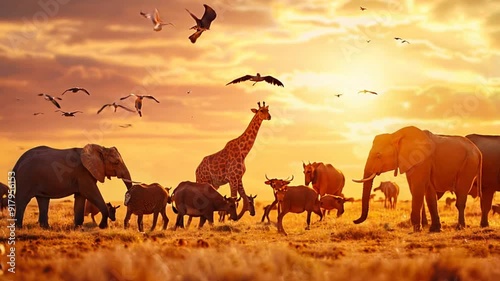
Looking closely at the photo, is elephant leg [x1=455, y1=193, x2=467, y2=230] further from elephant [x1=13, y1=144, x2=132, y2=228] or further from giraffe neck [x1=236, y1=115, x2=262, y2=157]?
giraffe neck [x1=236, y1=115, x2=262, y2=157]

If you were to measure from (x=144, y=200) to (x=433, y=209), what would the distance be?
7.99 m

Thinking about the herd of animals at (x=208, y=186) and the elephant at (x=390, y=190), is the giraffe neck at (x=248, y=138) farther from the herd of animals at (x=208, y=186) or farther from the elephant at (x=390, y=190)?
the elephant at (x=390, y=190)

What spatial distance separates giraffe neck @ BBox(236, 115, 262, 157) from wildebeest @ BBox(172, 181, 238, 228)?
251 inches

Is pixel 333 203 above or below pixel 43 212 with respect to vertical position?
above

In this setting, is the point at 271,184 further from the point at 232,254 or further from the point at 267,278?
the point at 267,278

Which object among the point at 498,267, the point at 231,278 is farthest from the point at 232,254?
the point at 498,267

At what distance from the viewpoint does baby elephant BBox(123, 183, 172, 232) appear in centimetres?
2236

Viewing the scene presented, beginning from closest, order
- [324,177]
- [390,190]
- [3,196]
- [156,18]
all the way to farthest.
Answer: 1. [156,18]
2. [324,177]
3. [3,196]
4. [390,190]

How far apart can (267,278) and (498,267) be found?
155 inches

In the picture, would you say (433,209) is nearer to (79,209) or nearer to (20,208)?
(79,209)

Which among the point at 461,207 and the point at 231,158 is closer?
the point at 461,207

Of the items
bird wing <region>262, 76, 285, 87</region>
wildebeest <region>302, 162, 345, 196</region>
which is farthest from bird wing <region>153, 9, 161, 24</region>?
wildebeest <region>302, 162, 345, 196</region>

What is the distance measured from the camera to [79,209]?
902 inches

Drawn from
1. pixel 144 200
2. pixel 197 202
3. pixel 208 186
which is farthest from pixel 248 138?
pixel 144 200
